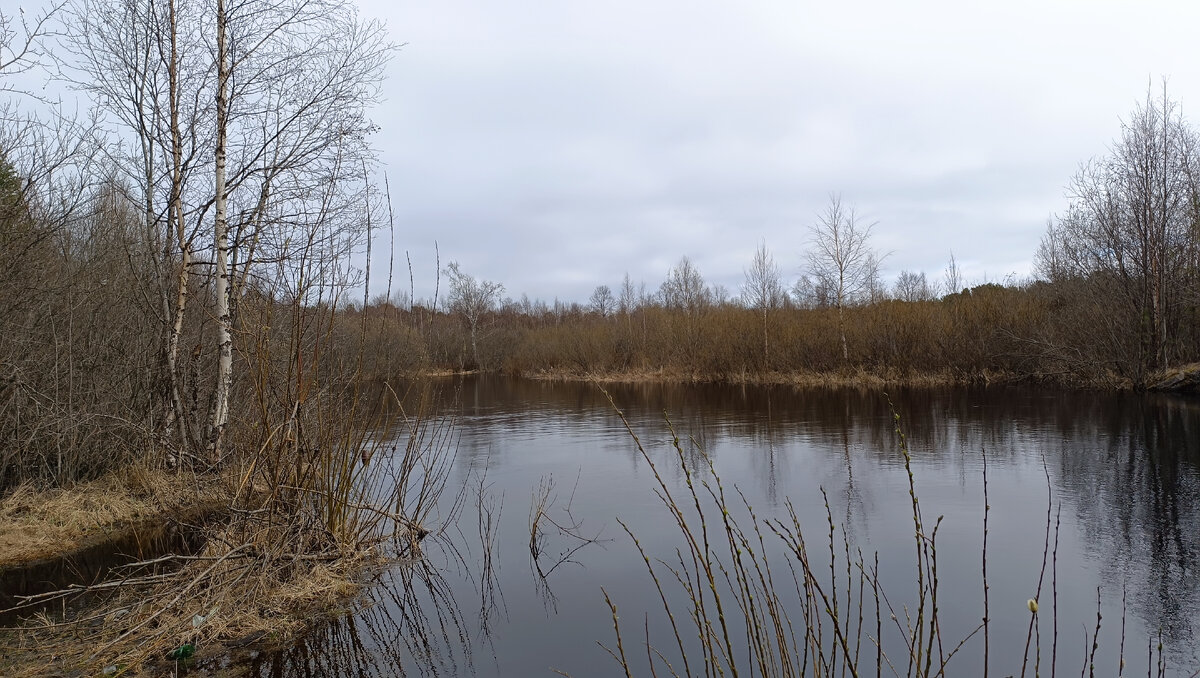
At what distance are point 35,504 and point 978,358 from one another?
27.9 m

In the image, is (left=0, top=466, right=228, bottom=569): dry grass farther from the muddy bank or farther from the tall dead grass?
the tall dead grass

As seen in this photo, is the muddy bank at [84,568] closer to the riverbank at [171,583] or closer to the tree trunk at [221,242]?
the riverbank at [171,583]

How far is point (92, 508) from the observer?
8.30 metres

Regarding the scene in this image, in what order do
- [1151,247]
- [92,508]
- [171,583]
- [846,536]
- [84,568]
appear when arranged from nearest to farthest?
1. [846,536]
2. [171,583]
3. [84,568]
4. [92,508]
5. [1151,247]

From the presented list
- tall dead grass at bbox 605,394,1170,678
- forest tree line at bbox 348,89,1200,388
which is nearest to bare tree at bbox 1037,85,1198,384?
forest tree line at bbox 348,89,1200,388

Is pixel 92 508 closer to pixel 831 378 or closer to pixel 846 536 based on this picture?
pixel 846 536

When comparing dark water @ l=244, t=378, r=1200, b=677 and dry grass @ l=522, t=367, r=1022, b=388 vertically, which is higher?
dry grass @ l=522, t=367, r=1022, b=388

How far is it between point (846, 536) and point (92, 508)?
8540 mm

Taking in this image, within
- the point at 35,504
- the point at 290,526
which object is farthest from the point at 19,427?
the point at 290,526

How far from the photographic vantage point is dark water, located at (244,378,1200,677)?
5020mm

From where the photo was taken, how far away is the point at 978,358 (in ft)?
86.6

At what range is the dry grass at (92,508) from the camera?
23.3 feet

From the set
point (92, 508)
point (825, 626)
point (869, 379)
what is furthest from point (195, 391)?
point (869, 379)

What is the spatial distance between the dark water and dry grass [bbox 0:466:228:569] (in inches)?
107
